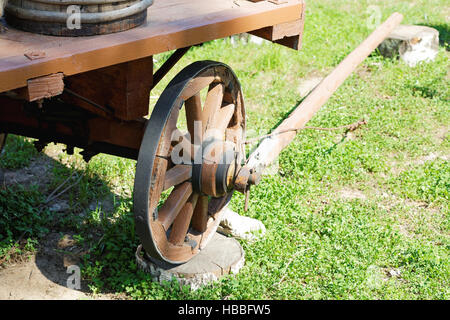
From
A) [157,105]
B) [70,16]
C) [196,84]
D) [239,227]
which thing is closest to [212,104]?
[196,84]

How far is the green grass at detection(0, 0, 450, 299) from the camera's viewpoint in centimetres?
364

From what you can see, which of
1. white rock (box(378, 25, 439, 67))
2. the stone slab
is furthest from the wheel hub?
white rock (box(378, 25, 439, 67))

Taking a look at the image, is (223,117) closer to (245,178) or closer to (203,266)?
(245,178)

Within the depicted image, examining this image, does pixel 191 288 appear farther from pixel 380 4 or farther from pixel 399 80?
pixel 380 4

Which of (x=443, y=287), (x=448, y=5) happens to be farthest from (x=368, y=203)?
(x=448, y=5)

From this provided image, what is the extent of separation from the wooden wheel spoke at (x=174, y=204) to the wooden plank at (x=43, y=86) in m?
1.05

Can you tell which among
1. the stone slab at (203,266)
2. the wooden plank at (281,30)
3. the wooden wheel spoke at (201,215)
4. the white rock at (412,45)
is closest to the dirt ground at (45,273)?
the stone slab at (203,266)

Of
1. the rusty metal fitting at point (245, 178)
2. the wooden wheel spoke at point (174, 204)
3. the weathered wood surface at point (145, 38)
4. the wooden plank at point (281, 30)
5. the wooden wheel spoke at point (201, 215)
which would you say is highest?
the weathered wood surface at point (145, 38)

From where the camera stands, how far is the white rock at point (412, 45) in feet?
24.0

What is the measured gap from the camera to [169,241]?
3.39 metres

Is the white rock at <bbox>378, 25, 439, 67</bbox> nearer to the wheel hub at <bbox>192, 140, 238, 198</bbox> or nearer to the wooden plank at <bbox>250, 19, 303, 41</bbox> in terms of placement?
the wooden plank at <bbox>250, 19, 303, 41</bbox>

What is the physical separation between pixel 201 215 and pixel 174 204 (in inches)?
17.1

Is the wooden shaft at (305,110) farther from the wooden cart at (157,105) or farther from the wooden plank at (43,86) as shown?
the wooden plank at (43,86)
